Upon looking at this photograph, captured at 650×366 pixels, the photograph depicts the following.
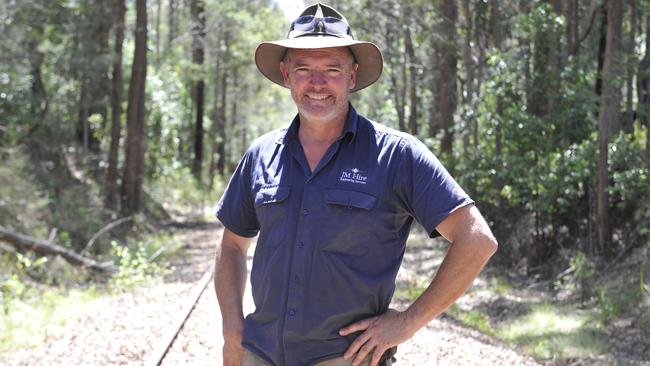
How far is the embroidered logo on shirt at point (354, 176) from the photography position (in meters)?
3.21

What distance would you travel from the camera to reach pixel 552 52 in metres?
16.5

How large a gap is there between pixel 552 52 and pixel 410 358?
33.2 feet

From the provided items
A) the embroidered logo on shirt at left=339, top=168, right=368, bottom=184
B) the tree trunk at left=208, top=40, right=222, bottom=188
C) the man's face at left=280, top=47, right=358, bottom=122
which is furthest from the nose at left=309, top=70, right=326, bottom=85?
the tree trunk at left=208, top=40, right=222, bottom=188

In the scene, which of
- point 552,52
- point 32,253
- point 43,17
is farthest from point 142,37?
point 552,52

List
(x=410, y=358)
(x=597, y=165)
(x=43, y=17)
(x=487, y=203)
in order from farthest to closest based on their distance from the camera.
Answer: (x=43, y=17)
(x=487, y=203)
(x=597, y=165)
(x=410, y=358)

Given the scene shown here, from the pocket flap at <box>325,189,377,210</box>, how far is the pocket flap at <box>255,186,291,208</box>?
0.20 meters

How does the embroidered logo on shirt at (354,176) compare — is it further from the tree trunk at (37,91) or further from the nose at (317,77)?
the tree trunk at (37,91)

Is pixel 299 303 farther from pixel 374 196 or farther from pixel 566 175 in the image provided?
pixel 566 175

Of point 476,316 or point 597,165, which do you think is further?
point 597,165

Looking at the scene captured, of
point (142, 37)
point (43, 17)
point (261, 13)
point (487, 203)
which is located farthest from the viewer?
point (261, 13)

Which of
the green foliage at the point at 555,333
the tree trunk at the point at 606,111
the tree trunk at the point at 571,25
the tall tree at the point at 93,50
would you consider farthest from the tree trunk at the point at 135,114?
the green foliage at the point at 555,333

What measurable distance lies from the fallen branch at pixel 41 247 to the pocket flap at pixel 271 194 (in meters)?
12.4

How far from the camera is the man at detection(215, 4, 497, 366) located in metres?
3.13

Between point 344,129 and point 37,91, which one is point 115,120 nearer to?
point 37,91
